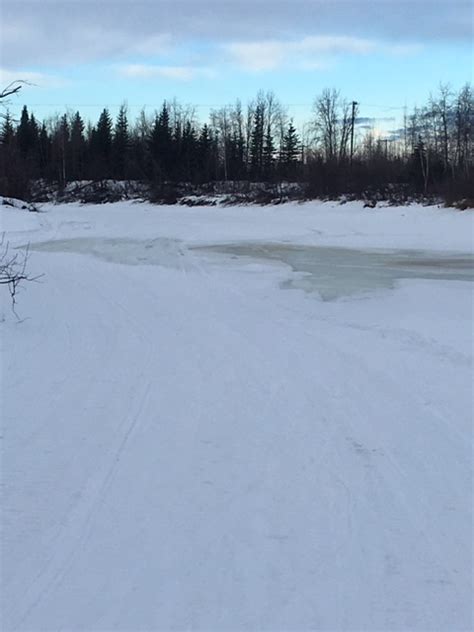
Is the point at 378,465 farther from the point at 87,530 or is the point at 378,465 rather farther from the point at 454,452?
the point at 87,530

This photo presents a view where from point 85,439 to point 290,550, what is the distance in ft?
7.11

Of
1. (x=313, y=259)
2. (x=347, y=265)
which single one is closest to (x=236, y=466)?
(x=347, y=265)

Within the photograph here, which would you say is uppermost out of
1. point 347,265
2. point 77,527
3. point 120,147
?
point 120,147

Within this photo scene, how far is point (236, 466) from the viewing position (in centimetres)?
500

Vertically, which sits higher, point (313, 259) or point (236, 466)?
point (313, 259)

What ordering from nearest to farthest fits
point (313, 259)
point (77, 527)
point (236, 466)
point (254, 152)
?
point (77, 527)
point (236, 466)
point (313, 259)
point (254, 152)

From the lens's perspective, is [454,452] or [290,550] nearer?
[290,550]

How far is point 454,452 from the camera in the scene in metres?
5.34

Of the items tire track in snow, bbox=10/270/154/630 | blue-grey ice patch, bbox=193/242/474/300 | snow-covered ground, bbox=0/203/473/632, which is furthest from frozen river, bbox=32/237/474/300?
tire track in snow, bbox=10/270/154/630

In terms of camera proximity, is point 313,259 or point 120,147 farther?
point 120,147

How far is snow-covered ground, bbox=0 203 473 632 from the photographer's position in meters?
3.45

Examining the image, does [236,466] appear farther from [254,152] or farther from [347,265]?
[254,152]

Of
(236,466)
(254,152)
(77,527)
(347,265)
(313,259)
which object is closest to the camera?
(77,527)

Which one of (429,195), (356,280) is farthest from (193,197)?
(356,280)
